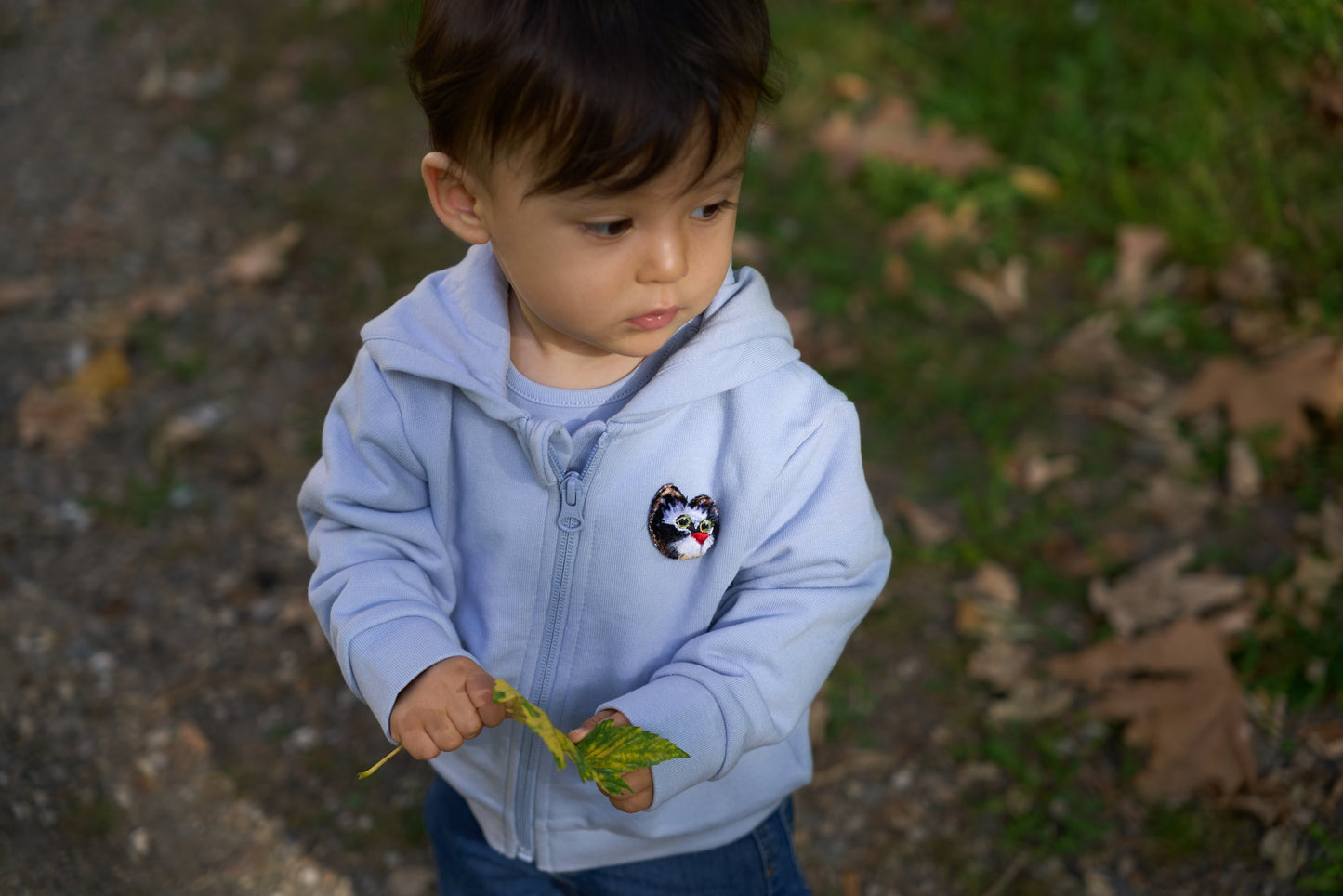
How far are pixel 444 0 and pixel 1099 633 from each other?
217 cm

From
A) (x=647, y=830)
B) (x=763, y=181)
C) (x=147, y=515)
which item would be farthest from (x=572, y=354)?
(x=763, y=181)

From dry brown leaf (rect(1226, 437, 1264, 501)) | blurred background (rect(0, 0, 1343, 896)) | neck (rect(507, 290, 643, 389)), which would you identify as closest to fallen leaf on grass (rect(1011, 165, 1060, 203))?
blurred background (rect(0, 0, 1343, 896))

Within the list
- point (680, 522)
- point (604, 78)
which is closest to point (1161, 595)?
point (680, 522)

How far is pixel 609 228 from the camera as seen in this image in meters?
1.64

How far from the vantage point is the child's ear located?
1751 mm

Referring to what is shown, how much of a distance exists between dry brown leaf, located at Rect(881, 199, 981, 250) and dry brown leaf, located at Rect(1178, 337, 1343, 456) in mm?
1008

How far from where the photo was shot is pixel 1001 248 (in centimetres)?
397

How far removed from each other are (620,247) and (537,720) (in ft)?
2.12

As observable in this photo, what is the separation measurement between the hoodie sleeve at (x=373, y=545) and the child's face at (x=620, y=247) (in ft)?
1.10

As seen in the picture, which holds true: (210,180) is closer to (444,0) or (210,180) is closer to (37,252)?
(37,252)

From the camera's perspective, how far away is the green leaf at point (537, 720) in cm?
149

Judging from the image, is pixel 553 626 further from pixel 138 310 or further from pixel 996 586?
pixel 138 310

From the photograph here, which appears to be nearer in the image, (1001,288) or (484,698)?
Answer: (484,698)

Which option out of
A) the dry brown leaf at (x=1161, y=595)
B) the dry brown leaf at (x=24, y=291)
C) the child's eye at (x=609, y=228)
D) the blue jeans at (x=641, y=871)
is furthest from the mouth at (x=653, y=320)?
the dry brown leaf at (x=24, y=291)
